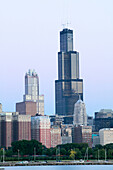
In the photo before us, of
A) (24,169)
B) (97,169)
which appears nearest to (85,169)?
(97,169)

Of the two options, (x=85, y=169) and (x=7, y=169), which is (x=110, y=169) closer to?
(x=85, y=169)

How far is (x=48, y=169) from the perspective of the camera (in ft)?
598

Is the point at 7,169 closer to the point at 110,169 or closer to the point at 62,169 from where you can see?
the point at 62,169

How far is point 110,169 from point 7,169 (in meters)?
28.6

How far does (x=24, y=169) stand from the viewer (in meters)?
182

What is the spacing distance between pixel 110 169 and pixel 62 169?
13.6 metres

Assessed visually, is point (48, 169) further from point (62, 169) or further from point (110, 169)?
point (110, 169)

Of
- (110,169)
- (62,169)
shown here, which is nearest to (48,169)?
(62,169)

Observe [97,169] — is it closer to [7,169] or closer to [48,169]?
[48,169]

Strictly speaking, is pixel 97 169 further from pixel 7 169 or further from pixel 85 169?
pixel 7 169

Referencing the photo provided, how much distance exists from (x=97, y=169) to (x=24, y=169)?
20.4 meters

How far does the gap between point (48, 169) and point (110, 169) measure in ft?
57.2

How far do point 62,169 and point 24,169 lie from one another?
35.0 feet

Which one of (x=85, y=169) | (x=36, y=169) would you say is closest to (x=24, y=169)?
(x=36, y=169)
